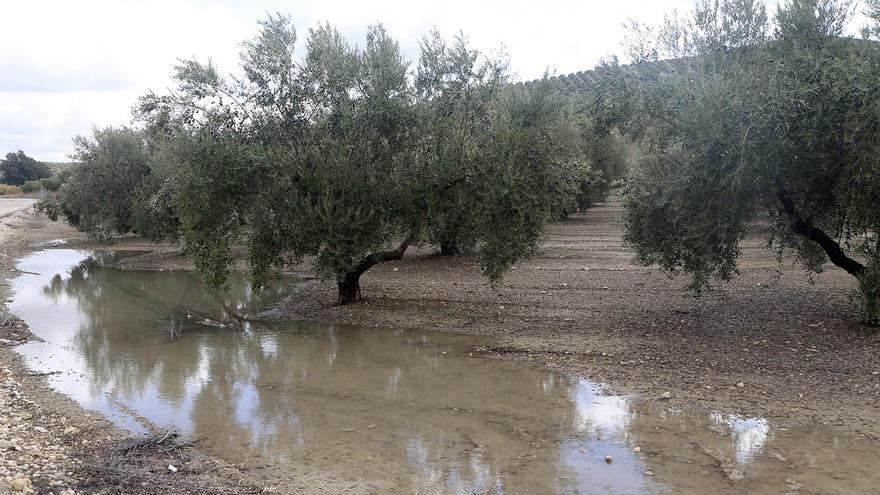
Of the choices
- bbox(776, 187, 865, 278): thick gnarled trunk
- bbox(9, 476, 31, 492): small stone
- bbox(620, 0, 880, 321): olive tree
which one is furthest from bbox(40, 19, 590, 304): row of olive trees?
bbox(9, 476, 31, 492): small stone

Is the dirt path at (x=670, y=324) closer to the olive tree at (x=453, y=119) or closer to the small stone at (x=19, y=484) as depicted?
the olive tree at (x=453, y=119)

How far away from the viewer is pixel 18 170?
94062 millimetres

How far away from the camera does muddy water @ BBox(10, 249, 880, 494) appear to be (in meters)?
7.97

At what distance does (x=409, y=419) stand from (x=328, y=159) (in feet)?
26.3

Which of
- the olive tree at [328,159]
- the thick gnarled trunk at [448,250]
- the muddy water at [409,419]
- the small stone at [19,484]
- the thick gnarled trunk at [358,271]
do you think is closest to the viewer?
the small stone at [19,484]

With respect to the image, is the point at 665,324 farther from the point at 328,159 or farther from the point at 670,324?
the point at 328,159

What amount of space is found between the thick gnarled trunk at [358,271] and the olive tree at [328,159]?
3.61ft

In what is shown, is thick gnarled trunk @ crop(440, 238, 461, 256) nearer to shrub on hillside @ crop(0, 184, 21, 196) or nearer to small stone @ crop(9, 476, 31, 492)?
small stone @ crop(9, 476, 31, 492)

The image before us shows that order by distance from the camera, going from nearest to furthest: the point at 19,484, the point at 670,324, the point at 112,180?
1. the point at 19,484
2. the point at 670,324
3. the point at 112,180

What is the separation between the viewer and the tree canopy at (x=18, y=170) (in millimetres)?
93875

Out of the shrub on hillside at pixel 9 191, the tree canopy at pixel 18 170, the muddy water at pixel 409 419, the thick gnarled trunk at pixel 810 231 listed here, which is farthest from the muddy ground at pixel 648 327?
the tree canopy at pixel 18 170

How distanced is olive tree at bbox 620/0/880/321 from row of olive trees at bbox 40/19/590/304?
3191 millimetres

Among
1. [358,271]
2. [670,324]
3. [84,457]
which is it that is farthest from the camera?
[358,271]

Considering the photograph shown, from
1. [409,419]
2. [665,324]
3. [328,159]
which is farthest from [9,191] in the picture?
[409,419]
